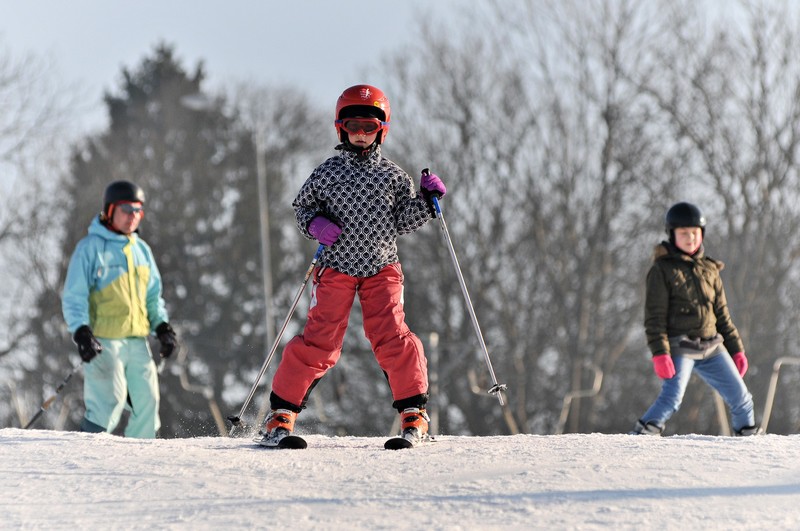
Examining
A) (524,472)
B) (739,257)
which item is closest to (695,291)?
(524,472)

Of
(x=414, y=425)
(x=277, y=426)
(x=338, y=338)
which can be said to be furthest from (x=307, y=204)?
(x=414, y=425)

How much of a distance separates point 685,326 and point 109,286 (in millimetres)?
3443

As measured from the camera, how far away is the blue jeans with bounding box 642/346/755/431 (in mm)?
6523

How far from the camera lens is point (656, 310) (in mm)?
6555

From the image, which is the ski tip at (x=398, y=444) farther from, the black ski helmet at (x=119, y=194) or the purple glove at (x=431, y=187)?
the black ski helmet at (x=119, y=194)

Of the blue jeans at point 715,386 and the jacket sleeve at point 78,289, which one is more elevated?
the jacket sleeve at point 78,289

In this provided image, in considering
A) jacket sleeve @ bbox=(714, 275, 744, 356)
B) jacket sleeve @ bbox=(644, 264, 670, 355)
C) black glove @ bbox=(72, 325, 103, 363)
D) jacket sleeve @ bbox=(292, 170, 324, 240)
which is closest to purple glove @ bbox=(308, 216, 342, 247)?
jacket sleeve @ bbox=(292, 170, 324, 240)

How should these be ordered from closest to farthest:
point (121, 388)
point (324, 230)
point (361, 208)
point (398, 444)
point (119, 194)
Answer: point (398, 444)
point (324, 230)
point (361, 208)
point (121, 388)
point (119, 194)

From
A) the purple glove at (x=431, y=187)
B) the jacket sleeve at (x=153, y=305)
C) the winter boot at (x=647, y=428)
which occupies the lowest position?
the winter boot at (x=647, y=428)

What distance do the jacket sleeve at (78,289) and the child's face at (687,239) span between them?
3.54 metres

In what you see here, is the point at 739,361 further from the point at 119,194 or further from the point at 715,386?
the point at 119,194

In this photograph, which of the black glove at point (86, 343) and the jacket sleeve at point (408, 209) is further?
the black glove at point (86, 343)

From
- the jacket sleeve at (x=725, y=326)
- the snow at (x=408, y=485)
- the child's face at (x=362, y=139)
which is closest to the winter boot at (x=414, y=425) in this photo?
the snow at (x=408, y=485)

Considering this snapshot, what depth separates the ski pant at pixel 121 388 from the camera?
632cm
